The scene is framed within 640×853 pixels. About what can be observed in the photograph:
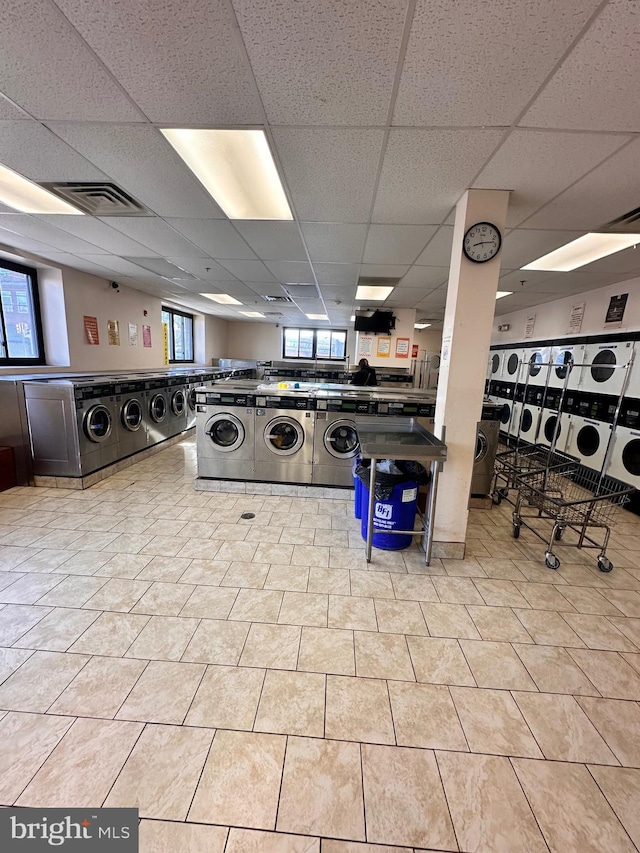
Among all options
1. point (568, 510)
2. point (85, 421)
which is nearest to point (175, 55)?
point (85, 421)

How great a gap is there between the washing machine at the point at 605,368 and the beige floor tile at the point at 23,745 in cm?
511

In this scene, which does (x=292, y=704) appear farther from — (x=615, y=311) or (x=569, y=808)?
(x=615, y=311)

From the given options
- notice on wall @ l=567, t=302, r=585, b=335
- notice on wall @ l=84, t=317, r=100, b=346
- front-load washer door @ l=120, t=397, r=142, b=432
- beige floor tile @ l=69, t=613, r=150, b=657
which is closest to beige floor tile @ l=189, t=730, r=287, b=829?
beige floor tile @ l=69, t=613, r=150, b=657

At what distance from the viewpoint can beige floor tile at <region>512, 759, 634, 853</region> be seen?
1.04 meters

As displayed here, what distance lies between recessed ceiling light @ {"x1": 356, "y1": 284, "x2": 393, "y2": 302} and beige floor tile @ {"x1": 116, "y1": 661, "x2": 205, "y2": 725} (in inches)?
193

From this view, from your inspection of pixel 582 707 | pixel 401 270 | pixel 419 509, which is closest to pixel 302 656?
pixel 582 707

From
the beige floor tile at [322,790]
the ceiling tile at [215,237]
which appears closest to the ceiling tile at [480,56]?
the ceiling tile at [215,237]

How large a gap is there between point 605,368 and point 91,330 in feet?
22.7

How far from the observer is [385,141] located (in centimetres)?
177

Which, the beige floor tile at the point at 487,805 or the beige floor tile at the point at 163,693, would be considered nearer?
the beige floor tile at the point at 487,805

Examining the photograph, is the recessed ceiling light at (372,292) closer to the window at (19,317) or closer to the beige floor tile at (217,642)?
the window at (19,317)

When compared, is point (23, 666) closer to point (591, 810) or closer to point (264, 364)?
point (591, 810)

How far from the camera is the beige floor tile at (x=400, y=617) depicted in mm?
1865

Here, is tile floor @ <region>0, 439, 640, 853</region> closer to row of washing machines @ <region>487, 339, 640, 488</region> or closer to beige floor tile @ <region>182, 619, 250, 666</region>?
beige floor tile @ <region>182, 619, 250, 666</region>
